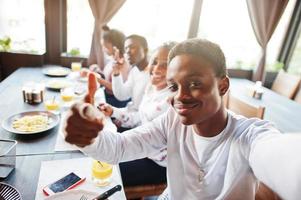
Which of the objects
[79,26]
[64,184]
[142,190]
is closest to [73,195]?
[64,184]

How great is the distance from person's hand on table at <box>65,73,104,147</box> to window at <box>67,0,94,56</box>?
246 cm

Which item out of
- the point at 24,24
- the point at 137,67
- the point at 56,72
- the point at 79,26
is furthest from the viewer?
the point at 79,26

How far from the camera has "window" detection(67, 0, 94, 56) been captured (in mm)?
2773

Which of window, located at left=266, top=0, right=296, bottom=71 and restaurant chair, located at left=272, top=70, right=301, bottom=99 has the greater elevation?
window, located at left=266, top=0, right=296, bottom=71

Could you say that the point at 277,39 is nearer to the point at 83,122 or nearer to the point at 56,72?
the point at 56,72

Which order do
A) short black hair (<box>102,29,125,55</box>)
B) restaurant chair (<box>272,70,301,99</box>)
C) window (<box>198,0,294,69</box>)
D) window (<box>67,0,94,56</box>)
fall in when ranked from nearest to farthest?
short black hair (<box>102,29,125,55</box>), restaurant chair (<box>272,70,301,99</box>), window (<box>67,0,94,56</box>), window (<box>198,0,294,69</box>)

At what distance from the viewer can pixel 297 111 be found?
205 centimetres

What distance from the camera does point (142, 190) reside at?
127 centimetres

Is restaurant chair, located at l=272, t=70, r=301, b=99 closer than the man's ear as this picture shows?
No

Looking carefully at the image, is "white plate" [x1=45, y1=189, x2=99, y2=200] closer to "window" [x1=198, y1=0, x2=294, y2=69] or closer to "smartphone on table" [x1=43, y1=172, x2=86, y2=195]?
"smartphone on table" [x1=43, y1=172, x2=86, y2=195]

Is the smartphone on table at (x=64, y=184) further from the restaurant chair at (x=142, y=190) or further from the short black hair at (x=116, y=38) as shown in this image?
the short black hair at (x=116, y=38)

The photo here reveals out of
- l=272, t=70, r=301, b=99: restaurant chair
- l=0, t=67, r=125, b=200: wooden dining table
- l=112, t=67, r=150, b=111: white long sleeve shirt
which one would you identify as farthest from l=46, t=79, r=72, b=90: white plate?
l=272, t=70, r=301, b=99: restaurant chair

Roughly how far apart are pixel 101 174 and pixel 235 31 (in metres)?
3.02

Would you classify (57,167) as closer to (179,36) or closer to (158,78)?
(158,78)
